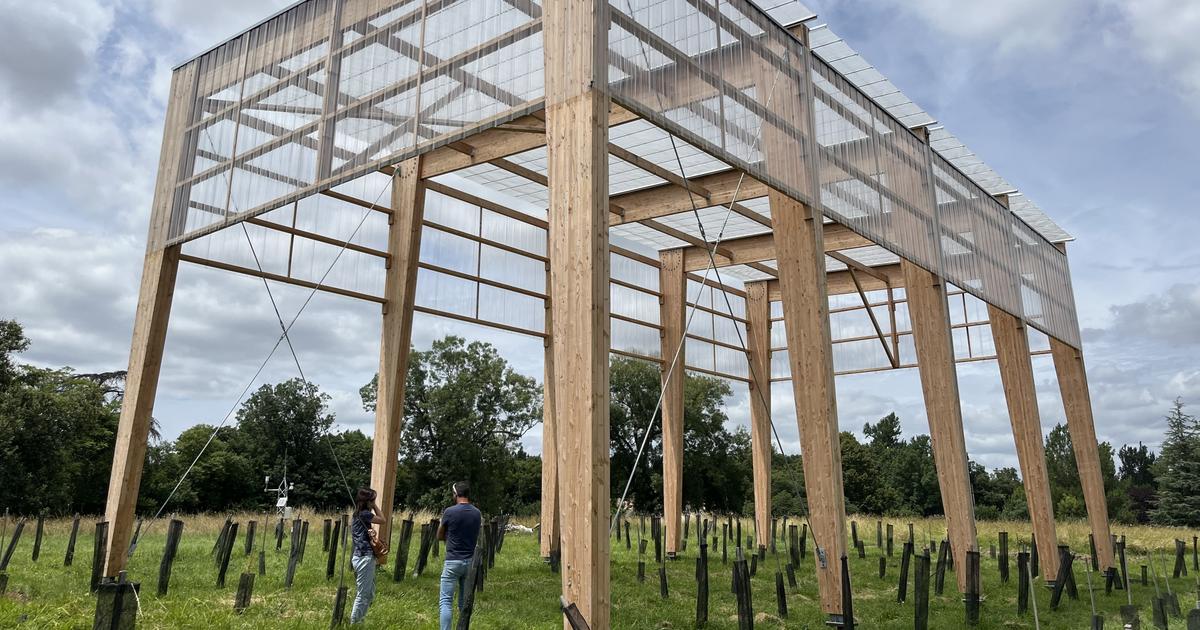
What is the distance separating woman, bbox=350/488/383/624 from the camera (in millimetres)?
9898

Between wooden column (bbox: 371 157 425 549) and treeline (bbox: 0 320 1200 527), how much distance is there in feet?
72.9

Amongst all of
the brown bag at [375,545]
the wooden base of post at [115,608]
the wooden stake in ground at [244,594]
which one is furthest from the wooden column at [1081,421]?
the wooden base of post at [115,608]

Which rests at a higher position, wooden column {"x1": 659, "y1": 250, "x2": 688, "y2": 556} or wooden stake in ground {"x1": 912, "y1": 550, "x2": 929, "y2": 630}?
wooden column {"x1": 659, "y1": 250, "x2": 688, "y2": 556}

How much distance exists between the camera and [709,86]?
37.8 ft

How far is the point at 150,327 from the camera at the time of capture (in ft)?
48.2

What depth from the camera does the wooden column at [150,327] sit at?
46.0ft

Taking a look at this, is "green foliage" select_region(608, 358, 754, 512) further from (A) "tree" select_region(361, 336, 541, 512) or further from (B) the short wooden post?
(B) the short wooden post

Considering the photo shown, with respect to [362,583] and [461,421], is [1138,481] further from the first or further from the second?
[362,583]

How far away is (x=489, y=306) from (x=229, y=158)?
5.83 m

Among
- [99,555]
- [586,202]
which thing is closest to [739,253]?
[586,202]

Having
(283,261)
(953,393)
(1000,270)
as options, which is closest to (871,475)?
(1000,270)

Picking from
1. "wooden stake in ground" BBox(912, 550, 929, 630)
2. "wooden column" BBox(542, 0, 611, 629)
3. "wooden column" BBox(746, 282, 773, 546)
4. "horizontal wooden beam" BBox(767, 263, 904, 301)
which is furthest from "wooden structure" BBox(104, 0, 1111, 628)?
"wooden column" BBox(746, 282, 773, 546)

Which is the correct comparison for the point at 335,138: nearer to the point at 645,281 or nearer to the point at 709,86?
the point at 709,86

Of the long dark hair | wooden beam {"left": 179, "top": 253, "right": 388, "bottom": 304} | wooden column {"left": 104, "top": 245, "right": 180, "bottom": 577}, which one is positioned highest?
wooden beam {"left": 179, "top": 253, "right": 388, "bottom": 304}
